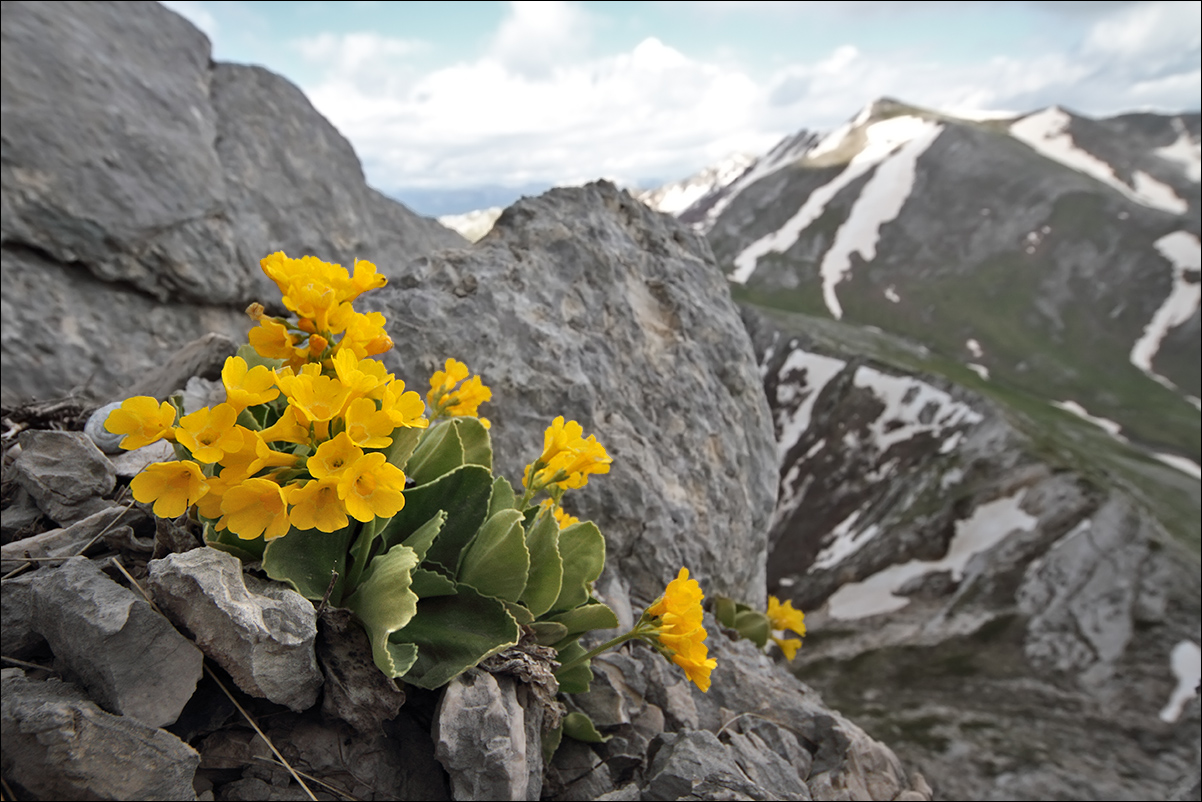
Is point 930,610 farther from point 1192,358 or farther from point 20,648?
point 1192,358

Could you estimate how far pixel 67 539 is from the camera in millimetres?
3828

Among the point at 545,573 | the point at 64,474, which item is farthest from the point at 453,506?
the point at 64,474

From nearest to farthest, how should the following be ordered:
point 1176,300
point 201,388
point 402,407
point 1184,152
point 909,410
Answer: point 402,407 → point 201,388 → point 909,410 → point 1176,300 → point 1184,152

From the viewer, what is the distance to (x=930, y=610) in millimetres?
45344

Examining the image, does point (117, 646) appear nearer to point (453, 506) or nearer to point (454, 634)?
point (454, 634)

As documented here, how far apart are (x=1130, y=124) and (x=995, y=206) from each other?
191 ft

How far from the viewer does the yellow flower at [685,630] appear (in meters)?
3.84

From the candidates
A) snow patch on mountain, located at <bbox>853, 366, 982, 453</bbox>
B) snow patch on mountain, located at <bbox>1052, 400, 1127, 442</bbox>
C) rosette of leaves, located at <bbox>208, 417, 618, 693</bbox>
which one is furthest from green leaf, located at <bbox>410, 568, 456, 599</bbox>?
snow patch on mountain, located at <bbox>1052, 400, 1127, 442</bbox>

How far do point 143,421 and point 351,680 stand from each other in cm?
160

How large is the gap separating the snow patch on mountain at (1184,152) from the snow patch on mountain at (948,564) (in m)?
136

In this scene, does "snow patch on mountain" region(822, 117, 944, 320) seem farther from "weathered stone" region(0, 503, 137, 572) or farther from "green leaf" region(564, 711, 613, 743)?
"weathered stone" region(0, 503, 137, 572)

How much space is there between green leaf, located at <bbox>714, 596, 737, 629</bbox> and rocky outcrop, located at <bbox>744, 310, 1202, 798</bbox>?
86.9 ft

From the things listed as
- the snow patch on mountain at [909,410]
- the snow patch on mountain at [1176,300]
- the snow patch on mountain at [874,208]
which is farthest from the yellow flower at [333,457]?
the snow patch on mountain at [874,208]

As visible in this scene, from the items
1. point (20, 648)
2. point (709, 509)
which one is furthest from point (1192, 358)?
point (20, 648)
